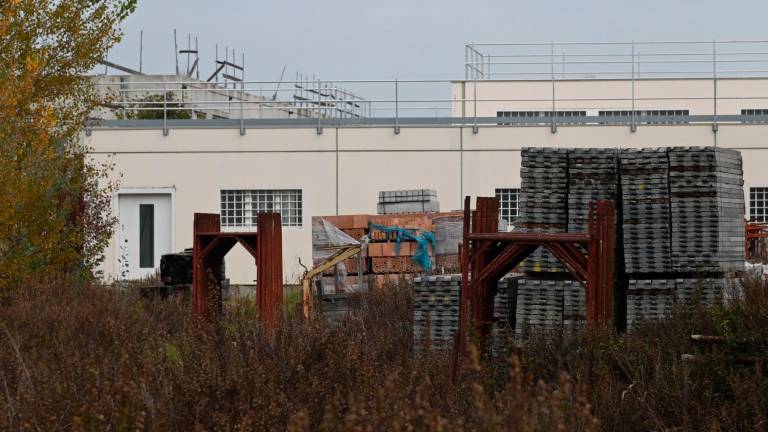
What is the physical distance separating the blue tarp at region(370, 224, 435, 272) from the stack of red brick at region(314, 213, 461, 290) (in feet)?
0.16

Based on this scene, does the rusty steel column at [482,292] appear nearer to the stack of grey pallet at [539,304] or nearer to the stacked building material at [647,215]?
the stack of grey pallet at [539,304]

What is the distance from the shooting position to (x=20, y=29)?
56.5ft

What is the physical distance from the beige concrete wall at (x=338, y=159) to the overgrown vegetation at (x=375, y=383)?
554 inches

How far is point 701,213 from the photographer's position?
434 inches

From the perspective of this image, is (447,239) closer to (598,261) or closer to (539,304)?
(539,304)

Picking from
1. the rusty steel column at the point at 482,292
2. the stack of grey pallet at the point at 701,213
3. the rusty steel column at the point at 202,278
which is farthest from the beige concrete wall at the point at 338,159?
the rusty steel column at the point at 482,292

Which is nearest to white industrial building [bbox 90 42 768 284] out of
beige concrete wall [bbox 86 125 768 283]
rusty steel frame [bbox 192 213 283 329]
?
beige concrete wall [bbox 86 125 768 283]

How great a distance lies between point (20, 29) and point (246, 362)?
385 inches

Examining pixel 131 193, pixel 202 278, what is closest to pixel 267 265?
pixel 202 278

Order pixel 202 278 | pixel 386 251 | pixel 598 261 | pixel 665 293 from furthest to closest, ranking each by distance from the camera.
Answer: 1. pixel 386 251
2. pixel 202 278
3. pixel 665 293
4. pixel 598 261

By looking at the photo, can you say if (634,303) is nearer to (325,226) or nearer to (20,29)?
(325,226)

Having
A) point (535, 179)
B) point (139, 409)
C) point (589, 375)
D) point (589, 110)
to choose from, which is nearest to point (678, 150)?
point (535, 179)

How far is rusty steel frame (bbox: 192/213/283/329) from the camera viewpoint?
12586 millimetres

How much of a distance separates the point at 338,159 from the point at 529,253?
16.2m
